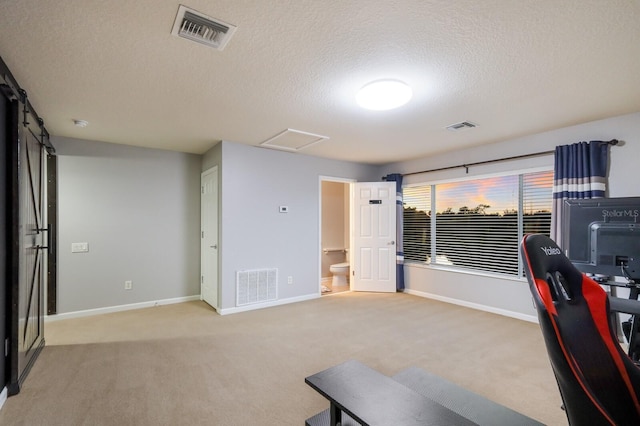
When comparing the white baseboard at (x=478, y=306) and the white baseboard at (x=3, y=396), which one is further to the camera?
the white baseboard at (x=478, y=306)

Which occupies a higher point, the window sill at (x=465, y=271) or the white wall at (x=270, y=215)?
the white wall at (x=270, y=215)

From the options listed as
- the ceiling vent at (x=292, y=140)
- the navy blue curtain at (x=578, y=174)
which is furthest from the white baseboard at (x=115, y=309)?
the navy blue curtain at (x=578, y=174)

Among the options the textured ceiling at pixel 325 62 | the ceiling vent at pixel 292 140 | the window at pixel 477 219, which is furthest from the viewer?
the window at pixel 477 219

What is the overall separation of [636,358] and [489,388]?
0.94 meters

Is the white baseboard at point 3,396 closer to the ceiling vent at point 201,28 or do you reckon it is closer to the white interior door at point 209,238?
the white interior door at point 209,238

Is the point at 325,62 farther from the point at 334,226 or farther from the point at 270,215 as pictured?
the point at 334,226

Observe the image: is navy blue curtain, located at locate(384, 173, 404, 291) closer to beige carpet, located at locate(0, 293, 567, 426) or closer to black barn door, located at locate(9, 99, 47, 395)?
beige carpet, located at locate(0, 293, 567, 426)

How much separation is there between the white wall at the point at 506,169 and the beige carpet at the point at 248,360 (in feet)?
0.99

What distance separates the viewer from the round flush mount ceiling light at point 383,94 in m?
2.47

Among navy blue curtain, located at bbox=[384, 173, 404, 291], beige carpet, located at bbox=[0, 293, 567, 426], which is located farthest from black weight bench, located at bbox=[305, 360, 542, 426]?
navy blue curtain, located at bbox=[384, 173, 404, 291]

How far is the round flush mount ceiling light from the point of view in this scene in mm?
2466

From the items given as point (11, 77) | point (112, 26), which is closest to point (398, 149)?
point (112, 26)

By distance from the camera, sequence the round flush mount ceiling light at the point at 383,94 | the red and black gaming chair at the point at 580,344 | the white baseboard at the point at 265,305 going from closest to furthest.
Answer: the red and black gaming chair at the point at 580,344
the round flush mount ceiling light at the point at 383,94
the white baseboard at the point at 265,305

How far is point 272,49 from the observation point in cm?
202
